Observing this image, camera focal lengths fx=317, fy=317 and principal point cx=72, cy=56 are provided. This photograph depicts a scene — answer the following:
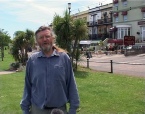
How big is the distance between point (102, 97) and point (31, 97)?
4.90m

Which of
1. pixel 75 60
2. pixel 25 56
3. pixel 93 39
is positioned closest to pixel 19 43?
pixel 25 56

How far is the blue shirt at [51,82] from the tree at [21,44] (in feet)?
70.0

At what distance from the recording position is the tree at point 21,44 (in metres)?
25.2

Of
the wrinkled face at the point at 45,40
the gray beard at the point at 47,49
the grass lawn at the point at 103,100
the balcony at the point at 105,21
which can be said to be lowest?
the grass lawn at the point at 103,100

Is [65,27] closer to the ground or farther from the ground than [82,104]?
farther from the ground

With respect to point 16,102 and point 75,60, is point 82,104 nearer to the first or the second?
point 16,102

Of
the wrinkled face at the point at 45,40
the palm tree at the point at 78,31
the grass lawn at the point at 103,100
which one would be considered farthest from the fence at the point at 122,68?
the wrinkled face at the point at 45,40

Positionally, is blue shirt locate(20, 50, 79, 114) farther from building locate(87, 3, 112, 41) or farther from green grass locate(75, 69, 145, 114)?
building locate(87, 3, 112, 41)

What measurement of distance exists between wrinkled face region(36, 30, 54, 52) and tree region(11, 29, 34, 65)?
2143cm

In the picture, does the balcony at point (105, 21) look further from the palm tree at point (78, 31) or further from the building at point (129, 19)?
the palm tree at point (78, 31)

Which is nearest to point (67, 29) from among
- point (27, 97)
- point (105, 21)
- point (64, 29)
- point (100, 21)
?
point (64, 29)

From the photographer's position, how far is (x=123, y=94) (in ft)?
29.4

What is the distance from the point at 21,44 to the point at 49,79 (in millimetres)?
22230

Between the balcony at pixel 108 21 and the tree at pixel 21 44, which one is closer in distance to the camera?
the tree at pixel 21 44
